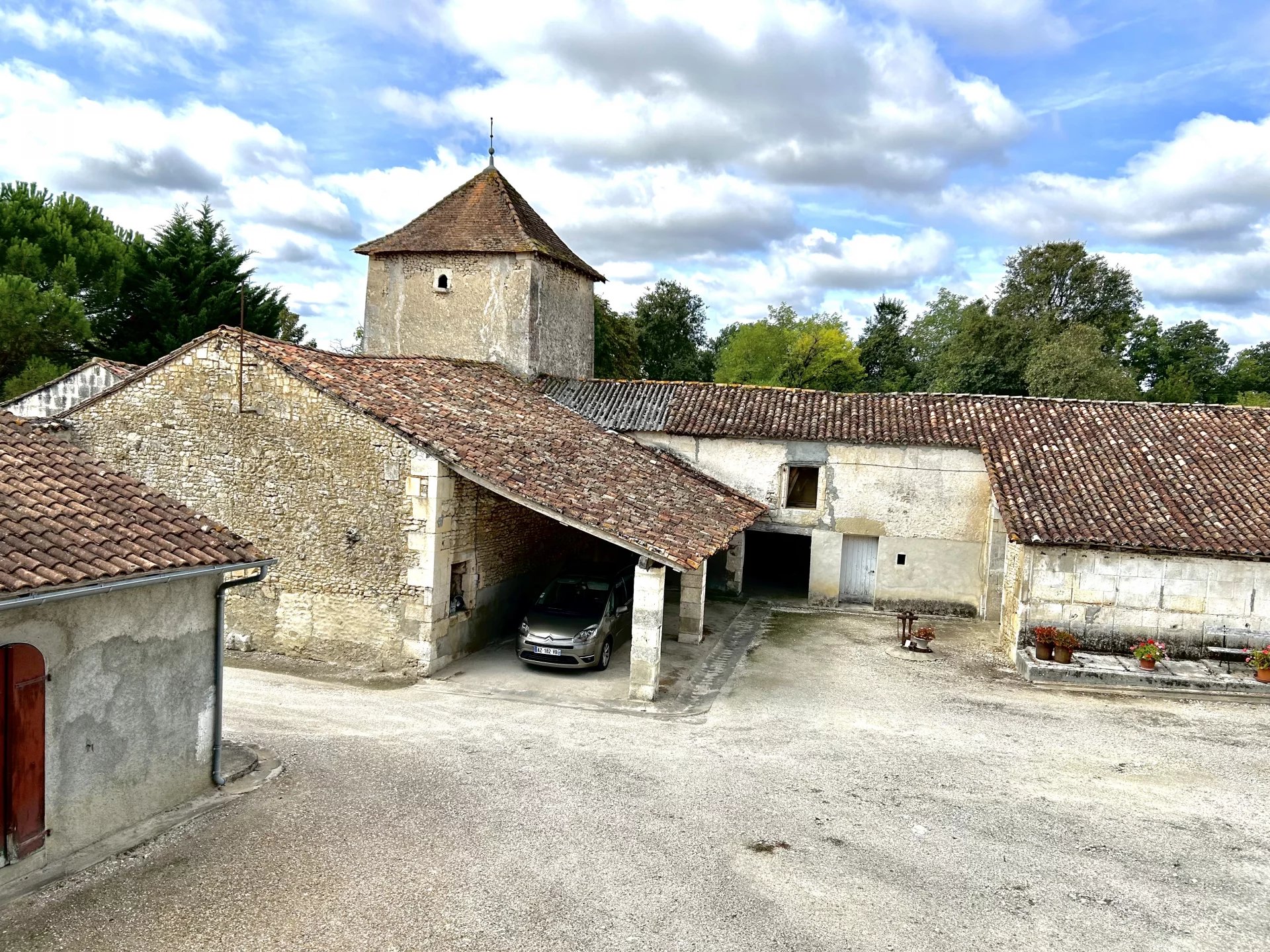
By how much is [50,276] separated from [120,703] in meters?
30.6

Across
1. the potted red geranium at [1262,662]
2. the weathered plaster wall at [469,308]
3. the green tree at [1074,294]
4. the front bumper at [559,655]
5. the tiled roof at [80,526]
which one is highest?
the green tree at [1074,294]

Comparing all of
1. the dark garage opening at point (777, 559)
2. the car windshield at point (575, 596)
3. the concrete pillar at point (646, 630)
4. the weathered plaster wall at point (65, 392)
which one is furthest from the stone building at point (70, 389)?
the dark garage opening at point (777, 559)

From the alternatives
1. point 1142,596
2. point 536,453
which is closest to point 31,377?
point 536,453

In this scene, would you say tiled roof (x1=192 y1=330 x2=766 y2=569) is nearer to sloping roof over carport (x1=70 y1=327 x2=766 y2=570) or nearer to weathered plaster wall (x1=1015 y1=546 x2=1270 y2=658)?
sloping roof over carport (x1=70 y1=327 x2=766 y2=570)

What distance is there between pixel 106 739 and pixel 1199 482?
61.9 ft

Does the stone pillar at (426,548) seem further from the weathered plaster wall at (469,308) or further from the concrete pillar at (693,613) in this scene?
the weathered plaster wall at (469,308)

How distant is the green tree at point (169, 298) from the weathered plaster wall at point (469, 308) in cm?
1189

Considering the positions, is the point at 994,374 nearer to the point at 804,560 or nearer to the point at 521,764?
the point at 804,560

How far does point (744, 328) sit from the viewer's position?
192ft

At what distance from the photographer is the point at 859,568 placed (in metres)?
21.6

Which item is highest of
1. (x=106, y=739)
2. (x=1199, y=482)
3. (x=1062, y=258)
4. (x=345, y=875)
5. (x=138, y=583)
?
(x=1062, y=258)

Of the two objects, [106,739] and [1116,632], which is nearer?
[106,739]

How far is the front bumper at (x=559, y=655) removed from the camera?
14.4 meters

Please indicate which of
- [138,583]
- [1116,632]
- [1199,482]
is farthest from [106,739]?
[1199,482]
